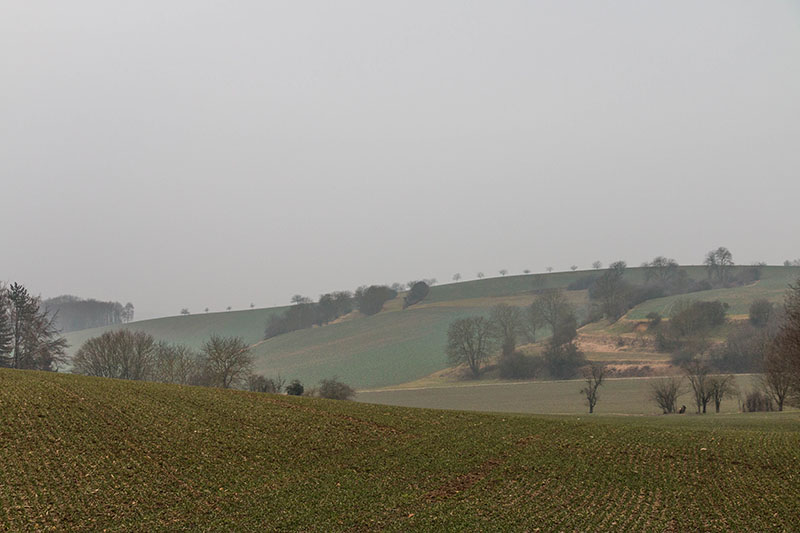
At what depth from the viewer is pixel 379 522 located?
1978 centimetres

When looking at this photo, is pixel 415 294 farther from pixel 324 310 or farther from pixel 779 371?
pixel 779 371

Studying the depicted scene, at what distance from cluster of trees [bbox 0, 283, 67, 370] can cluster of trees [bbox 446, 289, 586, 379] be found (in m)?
67.8

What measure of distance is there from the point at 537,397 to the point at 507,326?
3388 centimetres

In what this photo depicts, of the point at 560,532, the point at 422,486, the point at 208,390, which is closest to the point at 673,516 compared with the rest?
the point at 560,532

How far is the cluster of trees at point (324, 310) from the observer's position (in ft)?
562

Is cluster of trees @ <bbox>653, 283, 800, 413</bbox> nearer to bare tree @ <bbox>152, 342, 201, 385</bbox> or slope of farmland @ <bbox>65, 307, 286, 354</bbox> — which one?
bare tree @ <bbox>152, 342, 201, 385</bbox>

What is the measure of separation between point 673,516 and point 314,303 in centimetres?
16213

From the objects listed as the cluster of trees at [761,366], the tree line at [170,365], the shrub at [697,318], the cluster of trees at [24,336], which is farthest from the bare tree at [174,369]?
the shrub at [697,318]

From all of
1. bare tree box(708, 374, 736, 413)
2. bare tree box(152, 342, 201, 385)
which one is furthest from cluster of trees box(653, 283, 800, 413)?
bare tree box(152, 342, 201, 385)

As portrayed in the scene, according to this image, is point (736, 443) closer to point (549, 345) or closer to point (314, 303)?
point (549, 345)

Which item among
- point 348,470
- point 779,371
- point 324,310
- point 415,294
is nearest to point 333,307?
point 324,310

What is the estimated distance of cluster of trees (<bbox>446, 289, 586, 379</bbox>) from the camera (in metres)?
111

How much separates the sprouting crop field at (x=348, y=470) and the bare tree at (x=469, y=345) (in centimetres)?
7884

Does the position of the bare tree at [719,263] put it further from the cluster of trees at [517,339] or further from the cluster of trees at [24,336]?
the cluster of trees at [24,336]
